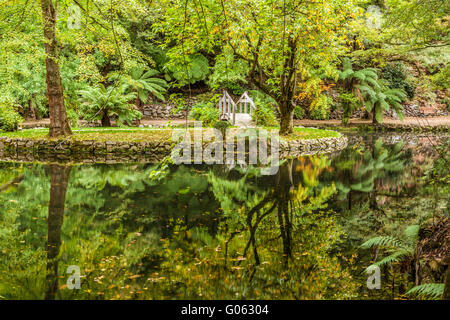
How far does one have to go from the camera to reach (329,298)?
3.12m

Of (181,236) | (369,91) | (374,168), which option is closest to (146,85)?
(369,91)

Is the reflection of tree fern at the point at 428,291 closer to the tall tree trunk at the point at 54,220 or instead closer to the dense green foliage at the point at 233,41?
the dense green foliage at the point at 233,41

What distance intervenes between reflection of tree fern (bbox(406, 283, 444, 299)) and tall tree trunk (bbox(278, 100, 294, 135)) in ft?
33.5

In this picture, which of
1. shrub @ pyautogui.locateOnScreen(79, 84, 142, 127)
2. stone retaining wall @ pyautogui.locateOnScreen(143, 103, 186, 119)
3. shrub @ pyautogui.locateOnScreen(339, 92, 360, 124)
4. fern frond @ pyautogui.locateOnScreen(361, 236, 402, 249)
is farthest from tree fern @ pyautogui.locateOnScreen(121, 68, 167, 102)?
fern frond @ pyautogui.locateOnScreen(361, 236, 402, 249)

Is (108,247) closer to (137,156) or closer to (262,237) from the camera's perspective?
(262,237)

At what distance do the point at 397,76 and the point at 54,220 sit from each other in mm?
24077

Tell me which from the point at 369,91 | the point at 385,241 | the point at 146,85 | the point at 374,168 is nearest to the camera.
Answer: the point at 385,241

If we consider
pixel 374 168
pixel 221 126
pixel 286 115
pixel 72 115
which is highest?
pixel 286 115

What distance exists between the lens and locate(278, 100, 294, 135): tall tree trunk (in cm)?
1299

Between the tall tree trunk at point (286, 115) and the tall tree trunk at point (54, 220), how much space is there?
286 inches

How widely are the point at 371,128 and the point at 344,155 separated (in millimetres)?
9241

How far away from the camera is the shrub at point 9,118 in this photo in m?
11.3

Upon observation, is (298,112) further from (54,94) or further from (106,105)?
(54,94)

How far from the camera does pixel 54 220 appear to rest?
5141 mm
